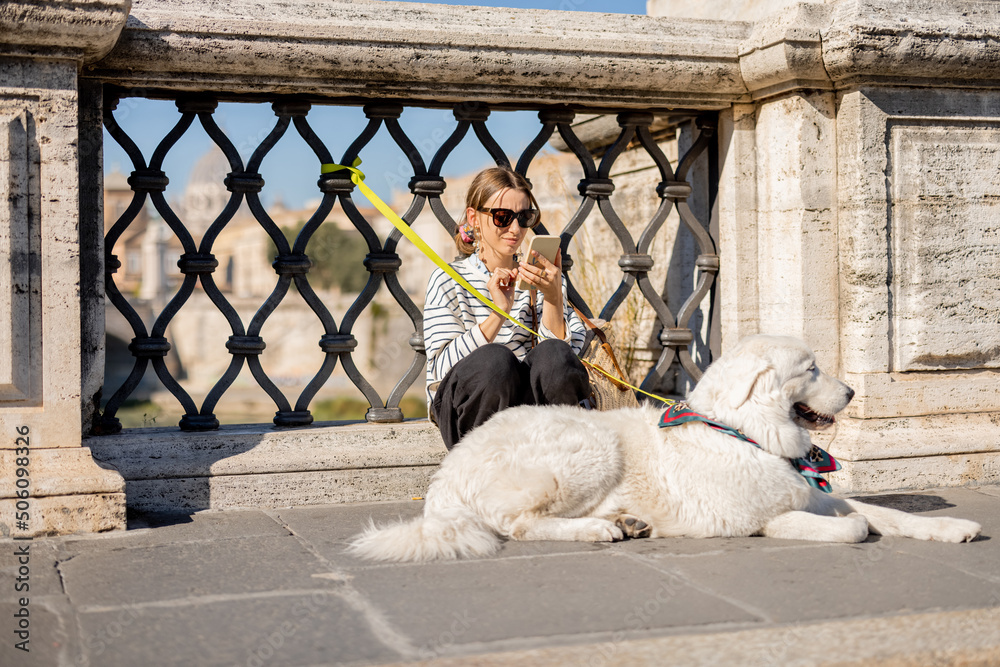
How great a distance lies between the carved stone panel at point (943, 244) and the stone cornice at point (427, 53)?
2.74ft

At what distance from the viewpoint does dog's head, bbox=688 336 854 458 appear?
3.21 m

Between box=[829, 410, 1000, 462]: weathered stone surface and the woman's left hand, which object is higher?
the woman's left hand

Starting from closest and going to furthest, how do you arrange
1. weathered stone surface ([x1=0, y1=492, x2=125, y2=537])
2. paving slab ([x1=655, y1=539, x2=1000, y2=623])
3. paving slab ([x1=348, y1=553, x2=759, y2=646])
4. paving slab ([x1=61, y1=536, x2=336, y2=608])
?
paving slab ([x1=348, y1=553, x2=759, y2=646]) → paving slab ([x1=655, y1=539, x2=1000, y2=623]) → paving slab ([x1=61, y1=536, x2=336, y2=608]) → weathered stone surface ([x1=0, y1=492, x2=125, y2=537])

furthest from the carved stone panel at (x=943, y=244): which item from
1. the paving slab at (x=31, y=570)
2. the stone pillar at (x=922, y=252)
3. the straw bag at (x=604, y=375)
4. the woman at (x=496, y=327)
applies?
the paving slab at (x=31, y=570)

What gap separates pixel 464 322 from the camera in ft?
13.0

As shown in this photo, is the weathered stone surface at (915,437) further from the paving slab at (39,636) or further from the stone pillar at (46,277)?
the paving slab at (39,636)

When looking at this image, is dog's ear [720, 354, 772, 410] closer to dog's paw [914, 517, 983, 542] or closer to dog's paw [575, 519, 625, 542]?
dog's paw [575, 519, 625, 542]

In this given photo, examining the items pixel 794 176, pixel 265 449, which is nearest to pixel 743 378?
pixel 794 176

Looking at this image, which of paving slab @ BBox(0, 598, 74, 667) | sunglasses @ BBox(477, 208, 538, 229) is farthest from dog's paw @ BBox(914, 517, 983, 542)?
paving slab @ BBox(0, 598, 74, 667)

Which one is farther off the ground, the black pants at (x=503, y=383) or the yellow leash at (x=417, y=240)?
the yellow leash at (x=417, y=240)

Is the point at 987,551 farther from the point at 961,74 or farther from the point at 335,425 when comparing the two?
the point at 335,425

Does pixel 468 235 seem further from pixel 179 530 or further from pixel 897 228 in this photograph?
pixel 897 228

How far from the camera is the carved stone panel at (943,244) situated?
4164 mm

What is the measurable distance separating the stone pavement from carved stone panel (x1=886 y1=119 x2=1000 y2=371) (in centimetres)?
109
